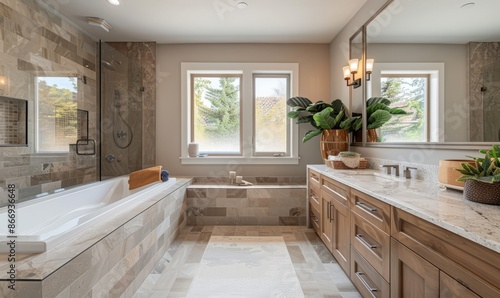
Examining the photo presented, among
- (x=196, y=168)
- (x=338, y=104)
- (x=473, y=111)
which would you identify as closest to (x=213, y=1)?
(x=338, y=104)

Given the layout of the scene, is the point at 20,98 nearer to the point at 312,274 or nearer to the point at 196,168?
the point at 196,168

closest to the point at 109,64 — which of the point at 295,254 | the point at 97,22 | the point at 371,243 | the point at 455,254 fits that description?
the point at 97,22

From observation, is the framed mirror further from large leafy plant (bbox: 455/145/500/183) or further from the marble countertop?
large leafy plant (bbox: 455/145/500/183)

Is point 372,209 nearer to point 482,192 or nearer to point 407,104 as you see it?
point 482,192

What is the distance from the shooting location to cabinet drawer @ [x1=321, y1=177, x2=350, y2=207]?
5.68 ft

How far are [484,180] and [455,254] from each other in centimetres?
44

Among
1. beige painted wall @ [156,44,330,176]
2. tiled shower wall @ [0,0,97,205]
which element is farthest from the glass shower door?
tiled shower wall @ [0,0,97,205]

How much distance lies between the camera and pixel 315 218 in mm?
2625

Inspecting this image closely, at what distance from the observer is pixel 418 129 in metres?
1.73

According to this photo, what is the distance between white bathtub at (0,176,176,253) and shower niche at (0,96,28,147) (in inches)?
21.4

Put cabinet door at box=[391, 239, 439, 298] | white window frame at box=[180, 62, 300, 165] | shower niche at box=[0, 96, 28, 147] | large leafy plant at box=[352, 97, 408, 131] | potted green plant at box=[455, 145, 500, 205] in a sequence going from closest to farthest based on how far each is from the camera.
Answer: cabinet door at box=[391, 239, 439, 298] < potted green plant at box=[455, 145, 500, 205] < shower niche at box=[0, 96, 28, 147] < large leafy plant at box=[352, 97, 408, 131] < white window frame at box=[180, 62, 300, 165]

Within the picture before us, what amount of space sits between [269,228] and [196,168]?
136cm

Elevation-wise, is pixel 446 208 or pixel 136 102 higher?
pixel 136 102

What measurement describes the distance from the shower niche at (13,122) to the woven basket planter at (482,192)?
10.2 feet
